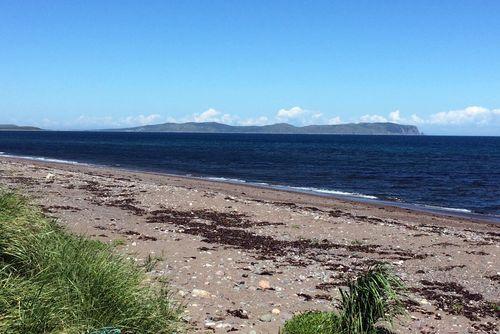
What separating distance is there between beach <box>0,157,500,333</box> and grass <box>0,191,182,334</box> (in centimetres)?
168

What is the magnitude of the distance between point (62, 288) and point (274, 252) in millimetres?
9236

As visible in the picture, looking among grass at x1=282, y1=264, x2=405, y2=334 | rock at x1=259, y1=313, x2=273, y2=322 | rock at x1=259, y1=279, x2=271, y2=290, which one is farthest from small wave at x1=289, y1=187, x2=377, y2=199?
grass at x1=282, y1=264, x2=405, y2=334

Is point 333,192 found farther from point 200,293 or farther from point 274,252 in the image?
point 200,293

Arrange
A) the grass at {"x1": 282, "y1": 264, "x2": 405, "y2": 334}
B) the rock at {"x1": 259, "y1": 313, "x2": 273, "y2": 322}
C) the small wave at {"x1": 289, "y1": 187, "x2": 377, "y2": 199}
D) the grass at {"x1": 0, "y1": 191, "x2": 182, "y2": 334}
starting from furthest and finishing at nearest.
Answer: the small wave at {"x1": 289, "y1": 187, "x2": 377, "y2": 199}
the rock at {"x1": 259, "y1": 313, "x2": 273, "y2": 322}
the grass at {"x1": 282, "y1": 264, "x2": 405, "y2": 334}
the grass at {"x1": 0, "y1": 191, "x2": 182, "y2": 334}

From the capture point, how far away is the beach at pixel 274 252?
947cm

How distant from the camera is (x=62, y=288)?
5750 mm

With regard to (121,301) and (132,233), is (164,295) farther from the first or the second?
(132,233)

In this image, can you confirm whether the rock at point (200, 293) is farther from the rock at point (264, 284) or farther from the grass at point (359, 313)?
the grass at point (359, 313)

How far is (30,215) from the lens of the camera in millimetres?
6973

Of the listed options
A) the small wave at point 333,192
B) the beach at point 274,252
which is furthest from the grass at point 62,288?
the small wave at point 333,192

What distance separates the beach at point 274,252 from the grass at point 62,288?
5.52ft

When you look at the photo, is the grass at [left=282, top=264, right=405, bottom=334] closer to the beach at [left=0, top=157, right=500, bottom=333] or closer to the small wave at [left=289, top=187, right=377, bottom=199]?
the beach at [left=0, top=157, right=500, bottom=333]

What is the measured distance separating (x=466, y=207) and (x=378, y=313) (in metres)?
28.2

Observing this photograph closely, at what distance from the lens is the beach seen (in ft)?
31.1
